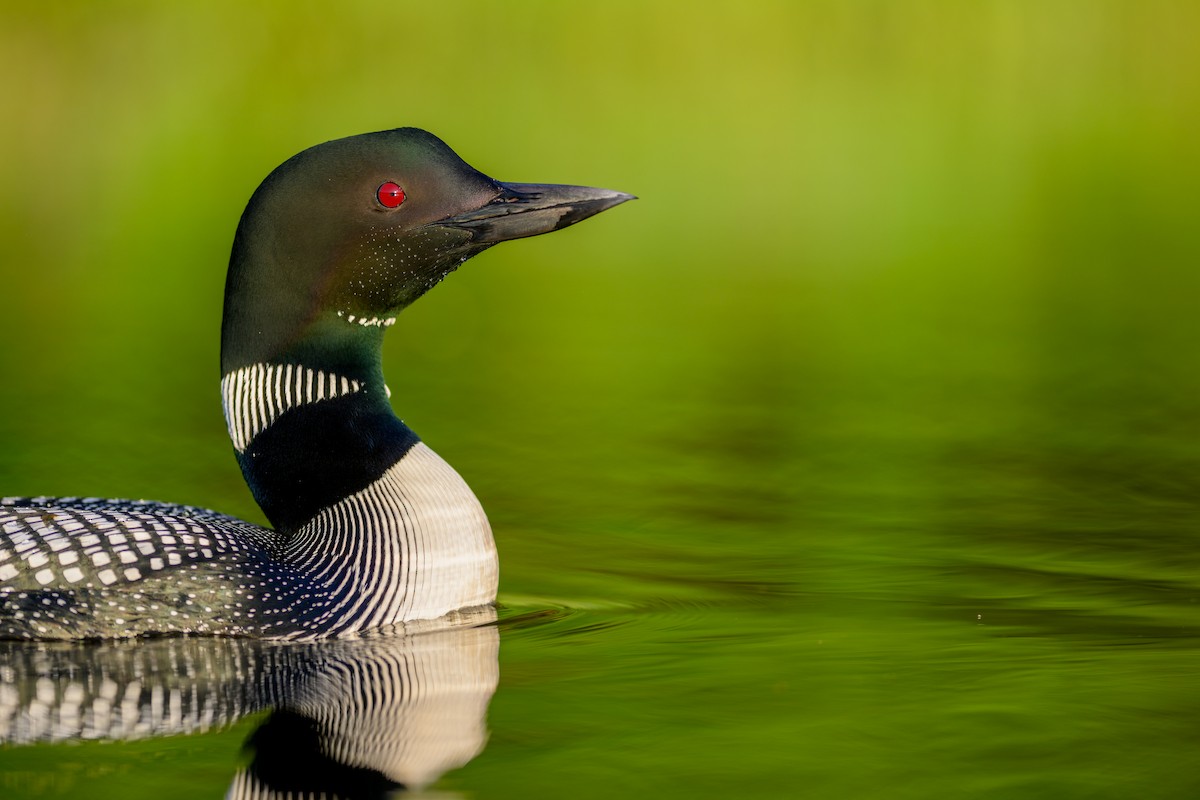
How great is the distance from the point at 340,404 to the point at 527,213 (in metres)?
0.66

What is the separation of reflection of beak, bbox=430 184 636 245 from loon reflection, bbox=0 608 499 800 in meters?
0.94

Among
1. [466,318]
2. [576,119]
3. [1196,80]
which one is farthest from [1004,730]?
[1196,80]

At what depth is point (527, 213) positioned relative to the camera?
4.83 meters

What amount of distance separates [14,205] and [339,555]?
1189cm

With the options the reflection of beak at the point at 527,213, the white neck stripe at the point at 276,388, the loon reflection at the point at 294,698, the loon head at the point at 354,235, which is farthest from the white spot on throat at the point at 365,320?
the loon reflection at the point at 294,698

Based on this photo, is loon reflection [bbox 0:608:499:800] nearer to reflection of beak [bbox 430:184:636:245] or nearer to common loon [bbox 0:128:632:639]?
common loon [bbox 0:128:632:639]

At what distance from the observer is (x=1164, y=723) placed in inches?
150

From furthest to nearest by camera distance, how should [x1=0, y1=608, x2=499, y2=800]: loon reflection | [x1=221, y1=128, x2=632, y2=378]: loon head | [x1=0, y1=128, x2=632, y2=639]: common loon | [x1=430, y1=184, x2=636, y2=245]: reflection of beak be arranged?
1. [x1=430, y1=184, x2=636, y2=245]: reflection of beak
2. [x1=221, y1=128, x2=632, y2=378]: loon head
3. [x1=0, y1=128, x2=632, y2=639]: common loon
4. [x1=0, y1=608, x2=499, y2=800]: loon reflection

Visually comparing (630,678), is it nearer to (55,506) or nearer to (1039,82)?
(55,506)

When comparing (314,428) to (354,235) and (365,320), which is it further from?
(354,235)

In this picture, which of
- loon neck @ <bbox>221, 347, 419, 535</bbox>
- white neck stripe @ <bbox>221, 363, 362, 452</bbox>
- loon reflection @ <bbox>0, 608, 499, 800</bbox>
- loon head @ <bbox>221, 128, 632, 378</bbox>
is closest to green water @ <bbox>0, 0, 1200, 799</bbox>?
loon reflection @ <bbox>0, 608, 499, 800</bbox>

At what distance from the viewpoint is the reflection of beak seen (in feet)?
15.8

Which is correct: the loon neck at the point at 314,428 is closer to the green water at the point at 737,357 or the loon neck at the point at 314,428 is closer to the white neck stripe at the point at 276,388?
the white neck stripe at the point at 276,388

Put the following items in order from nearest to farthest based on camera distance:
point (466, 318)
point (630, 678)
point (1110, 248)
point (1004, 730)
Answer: point (1004, 730) → point (630, 678) → point (466, 318) → point (1110, 248)
